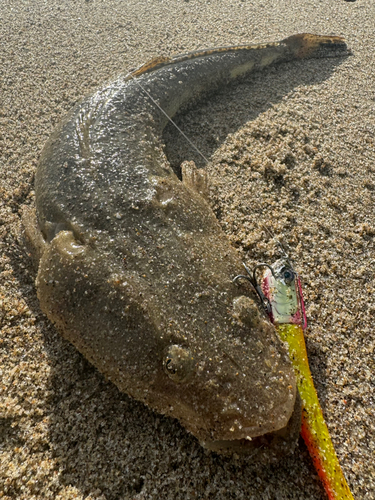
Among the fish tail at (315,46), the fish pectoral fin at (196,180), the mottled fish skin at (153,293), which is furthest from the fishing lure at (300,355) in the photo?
the fish tail at (315,46)

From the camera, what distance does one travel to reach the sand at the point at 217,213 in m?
2.07

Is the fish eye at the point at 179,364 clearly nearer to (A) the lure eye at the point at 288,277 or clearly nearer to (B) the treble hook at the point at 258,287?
(B) the treble hook at the point at 258,287

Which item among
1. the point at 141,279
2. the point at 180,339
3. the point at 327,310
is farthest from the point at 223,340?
the point at 327,310

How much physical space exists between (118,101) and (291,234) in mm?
2077

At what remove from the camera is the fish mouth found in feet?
6.40

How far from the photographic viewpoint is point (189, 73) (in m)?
4.21

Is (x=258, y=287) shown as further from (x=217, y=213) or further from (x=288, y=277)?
(x=217, y=213)

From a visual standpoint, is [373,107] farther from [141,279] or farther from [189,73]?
[141,279]

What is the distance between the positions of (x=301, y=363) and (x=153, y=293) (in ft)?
3.34

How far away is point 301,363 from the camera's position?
2234 millimetres

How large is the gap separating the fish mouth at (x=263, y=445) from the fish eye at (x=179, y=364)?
41 centimetres

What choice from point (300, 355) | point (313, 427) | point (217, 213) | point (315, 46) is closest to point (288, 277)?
point (300, 355)

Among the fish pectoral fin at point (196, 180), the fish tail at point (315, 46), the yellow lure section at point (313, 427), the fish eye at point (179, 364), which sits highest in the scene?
the fish tail at point (315, 46)

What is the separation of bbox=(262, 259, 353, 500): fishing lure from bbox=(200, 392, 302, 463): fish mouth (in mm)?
139
